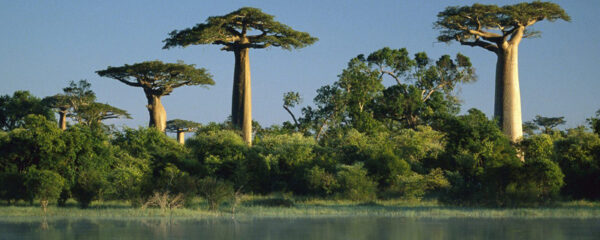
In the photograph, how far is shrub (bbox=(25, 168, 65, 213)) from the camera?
17984mm

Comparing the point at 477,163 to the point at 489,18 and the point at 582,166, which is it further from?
the point at 489,18

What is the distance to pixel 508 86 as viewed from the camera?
30.8m

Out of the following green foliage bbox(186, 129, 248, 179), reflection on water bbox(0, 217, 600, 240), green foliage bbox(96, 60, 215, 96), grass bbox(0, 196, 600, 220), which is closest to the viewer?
reflection on water bbox(0, 217, 600, 240)

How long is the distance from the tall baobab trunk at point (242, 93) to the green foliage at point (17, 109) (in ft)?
40.5

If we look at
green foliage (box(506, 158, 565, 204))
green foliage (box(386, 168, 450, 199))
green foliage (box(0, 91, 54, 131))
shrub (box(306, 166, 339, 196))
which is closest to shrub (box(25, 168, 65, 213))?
shrub (box(306, 166, 339, 196))

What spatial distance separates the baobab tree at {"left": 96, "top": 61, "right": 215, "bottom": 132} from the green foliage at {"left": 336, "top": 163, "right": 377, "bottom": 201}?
15.7 meters

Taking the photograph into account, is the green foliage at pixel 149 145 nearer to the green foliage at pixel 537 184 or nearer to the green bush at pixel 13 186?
the green bush at pixel 13 186

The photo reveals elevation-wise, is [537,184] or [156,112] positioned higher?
[156,112]

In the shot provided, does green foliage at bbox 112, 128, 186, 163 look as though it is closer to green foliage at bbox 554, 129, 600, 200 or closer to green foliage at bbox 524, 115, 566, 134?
green foliage at bbox 554, 129, 600, 200

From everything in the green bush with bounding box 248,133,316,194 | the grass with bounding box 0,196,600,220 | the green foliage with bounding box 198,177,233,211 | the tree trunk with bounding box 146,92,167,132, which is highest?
the tree trunk with bounding box 146,92,167,132

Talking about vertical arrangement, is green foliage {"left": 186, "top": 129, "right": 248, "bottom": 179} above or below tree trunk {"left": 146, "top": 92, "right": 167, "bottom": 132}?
below

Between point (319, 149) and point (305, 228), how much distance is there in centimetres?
1252

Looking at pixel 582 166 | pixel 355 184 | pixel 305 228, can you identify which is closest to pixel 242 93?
pixel 355 184

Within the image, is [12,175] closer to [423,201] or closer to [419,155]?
[423,201]
